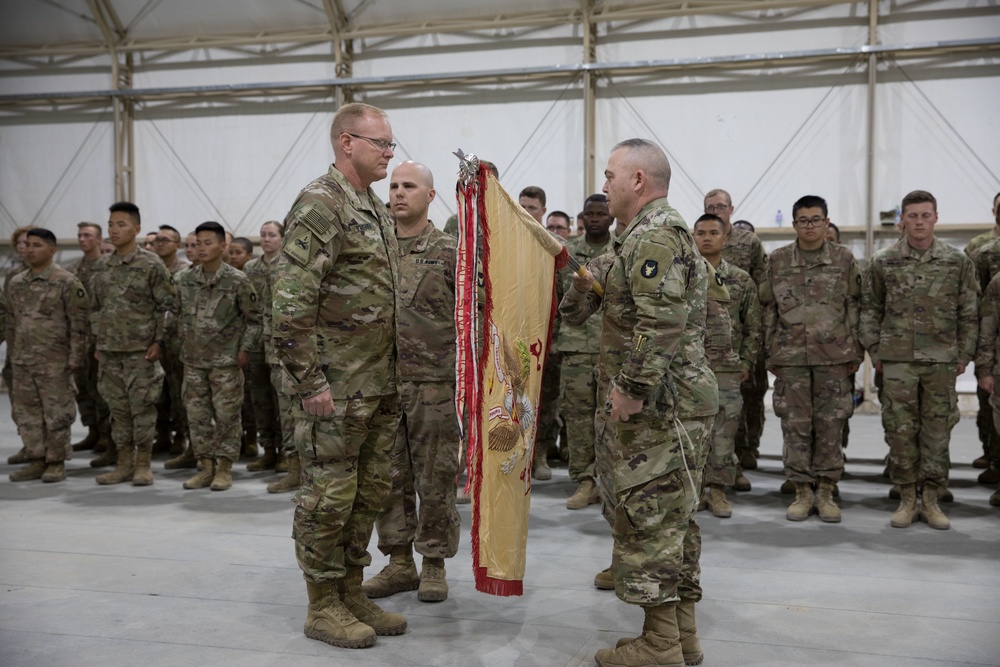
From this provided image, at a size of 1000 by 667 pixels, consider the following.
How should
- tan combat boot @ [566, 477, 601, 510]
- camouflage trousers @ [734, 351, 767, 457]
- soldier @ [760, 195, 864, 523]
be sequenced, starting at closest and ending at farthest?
soldier @ [760, 195, 864, 523] < tan combat boot @ [566, 477, 601, 510] < camouflage trousers @ [734, 351, 767, 457]

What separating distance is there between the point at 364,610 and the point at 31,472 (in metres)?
4.32

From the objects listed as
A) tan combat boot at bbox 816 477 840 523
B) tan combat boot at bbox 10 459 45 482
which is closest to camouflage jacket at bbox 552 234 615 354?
tan combat boot at bbox 816 477 840 523

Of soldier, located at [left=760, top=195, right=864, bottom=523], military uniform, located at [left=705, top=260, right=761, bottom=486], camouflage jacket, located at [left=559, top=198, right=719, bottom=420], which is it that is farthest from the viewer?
soldier, located at [left=760, top=195, right=864, bottom=523]

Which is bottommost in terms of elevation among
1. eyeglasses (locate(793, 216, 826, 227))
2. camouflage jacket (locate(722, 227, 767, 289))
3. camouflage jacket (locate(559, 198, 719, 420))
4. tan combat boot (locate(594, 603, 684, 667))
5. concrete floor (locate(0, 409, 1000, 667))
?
concrete floor (locate(0, 409, 1000, 667))

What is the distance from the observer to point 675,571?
3.01 metres

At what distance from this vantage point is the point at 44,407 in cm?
655

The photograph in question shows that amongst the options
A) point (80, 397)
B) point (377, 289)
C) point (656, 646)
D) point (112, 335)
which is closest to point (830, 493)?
point (656, 646)

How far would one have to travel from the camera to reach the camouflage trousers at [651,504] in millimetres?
3002

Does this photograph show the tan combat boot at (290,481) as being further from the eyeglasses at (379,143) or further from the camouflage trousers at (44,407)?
the eyeglasses at (379,143)

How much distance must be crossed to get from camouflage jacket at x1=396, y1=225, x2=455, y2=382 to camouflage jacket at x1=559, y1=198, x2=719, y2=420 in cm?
89

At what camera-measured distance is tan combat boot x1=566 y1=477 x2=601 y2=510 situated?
5609 mm

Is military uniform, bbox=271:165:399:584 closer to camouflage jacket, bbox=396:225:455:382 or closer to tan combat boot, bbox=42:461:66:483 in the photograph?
camouflage jacket, bbox=396:225:455:382

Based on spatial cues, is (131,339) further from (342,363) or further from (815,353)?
(815,353)

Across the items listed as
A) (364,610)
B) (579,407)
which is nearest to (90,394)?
(579,407)
